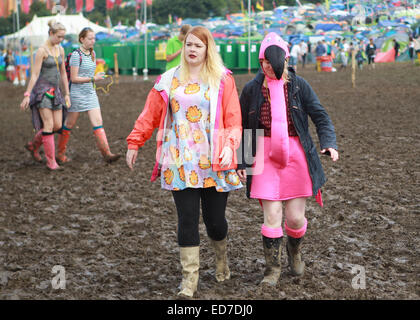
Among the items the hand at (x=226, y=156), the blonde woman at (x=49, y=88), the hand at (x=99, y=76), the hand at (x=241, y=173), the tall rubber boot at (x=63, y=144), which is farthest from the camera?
the tall rubber boot at (x=63, y=144)

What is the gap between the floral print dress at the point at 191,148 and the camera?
3.96 meters

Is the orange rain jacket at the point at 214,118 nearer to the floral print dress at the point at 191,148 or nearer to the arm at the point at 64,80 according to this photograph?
the floral print dress at the point at 191,148

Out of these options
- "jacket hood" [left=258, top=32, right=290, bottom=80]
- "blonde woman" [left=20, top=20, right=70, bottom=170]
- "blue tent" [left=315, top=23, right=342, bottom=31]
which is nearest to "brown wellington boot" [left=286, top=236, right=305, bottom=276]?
"jacket hood" [left=258, top=32, right=290, bottom=80]

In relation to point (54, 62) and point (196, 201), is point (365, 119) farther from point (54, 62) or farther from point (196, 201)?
point (196, 201)

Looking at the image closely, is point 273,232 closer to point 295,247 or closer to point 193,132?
point 295,247

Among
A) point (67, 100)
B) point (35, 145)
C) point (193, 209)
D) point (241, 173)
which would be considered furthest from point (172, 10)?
point (193, 209)

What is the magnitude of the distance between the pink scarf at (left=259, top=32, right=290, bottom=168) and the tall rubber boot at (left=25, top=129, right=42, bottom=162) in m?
5.39

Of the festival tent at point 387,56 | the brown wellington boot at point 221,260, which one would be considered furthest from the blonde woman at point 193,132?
the festival tent at point 387,56

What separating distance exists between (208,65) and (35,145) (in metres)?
5.68

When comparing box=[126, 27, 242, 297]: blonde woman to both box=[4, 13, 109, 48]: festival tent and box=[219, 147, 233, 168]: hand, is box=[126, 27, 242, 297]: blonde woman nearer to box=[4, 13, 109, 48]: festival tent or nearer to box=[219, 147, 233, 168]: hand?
box=[219, 147, 233, 168]: hand

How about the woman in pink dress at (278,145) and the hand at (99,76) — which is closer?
the woman in pink dress at (278,145)

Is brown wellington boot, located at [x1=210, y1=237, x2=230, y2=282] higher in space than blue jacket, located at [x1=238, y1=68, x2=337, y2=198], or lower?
lower

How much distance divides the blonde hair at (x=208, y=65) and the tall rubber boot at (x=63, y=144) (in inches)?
205

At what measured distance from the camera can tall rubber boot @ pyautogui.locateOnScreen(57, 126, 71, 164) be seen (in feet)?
29.3
